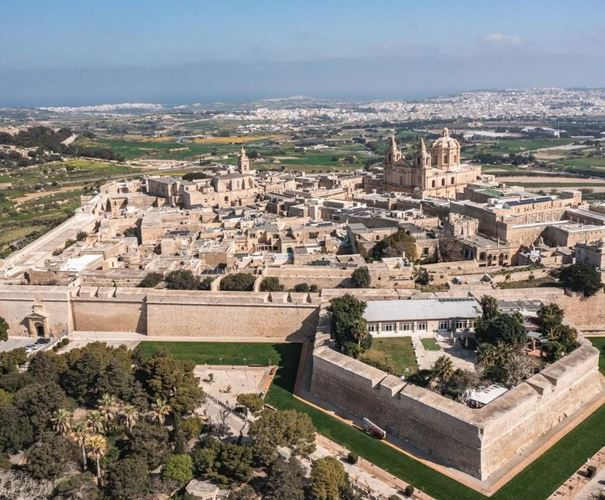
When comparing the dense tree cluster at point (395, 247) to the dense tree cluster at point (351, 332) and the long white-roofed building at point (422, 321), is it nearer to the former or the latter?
the long white-roofed building at point (422, 321)

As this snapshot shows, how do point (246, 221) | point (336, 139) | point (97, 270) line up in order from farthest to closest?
point (336, 139), point (246, 221), point (97, 270)

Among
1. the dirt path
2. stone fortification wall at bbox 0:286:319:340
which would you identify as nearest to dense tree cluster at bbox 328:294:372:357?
stone fortification wall at bbox 0:286:319:340

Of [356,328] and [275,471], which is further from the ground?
[356,328]

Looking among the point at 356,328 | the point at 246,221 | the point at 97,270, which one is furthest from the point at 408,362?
the point at 246,221

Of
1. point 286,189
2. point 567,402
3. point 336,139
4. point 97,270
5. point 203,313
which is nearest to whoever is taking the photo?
point 567,402

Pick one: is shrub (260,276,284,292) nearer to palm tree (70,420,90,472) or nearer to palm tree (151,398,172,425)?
palm tree (151,398,172,425)

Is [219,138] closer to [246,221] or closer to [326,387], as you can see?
[246,221]
